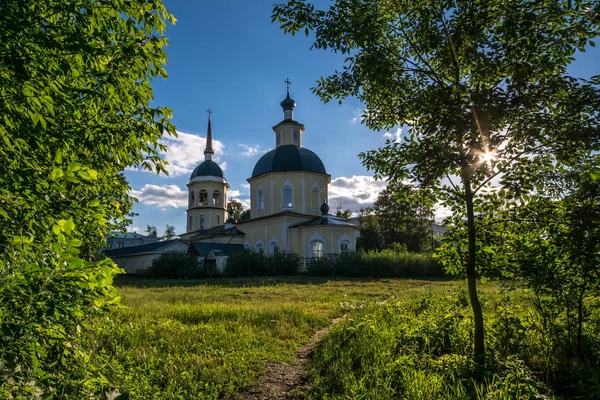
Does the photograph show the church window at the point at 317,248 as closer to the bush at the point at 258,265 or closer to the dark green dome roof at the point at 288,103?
the bush at the point at 258,265

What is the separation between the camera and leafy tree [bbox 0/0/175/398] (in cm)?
212

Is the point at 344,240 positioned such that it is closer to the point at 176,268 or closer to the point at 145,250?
the point at 176,268

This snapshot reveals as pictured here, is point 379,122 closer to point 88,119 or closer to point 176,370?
point 88,119

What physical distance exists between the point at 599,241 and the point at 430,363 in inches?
78.0

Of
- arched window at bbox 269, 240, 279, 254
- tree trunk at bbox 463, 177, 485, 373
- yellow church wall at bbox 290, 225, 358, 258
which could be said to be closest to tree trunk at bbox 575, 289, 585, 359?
tree trunk at bbox 463, 177, 485, 373

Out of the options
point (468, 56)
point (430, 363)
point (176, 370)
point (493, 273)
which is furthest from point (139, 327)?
point (468, 56)

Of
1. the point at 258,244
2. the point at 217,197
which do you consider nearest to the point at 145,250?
the point at 217,197

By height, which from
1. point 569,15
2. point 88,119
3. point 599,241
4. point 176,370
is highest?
point 569,15

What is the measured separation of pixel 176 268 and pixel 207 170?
63.0 ft

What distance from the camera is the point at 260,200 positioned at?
32.8 meters

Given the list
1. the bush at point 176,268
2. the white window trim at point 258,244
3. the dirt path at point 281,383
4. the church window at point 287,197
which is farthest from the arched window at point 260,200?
the dirt path at point 281,383

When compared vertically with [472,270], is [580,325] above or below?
below

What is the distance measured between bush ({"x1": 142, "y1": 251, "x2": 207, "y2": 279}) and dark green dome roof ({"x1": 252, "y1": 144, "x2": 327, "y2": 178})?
978 cm

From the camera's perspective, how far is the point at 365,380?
4051mm
